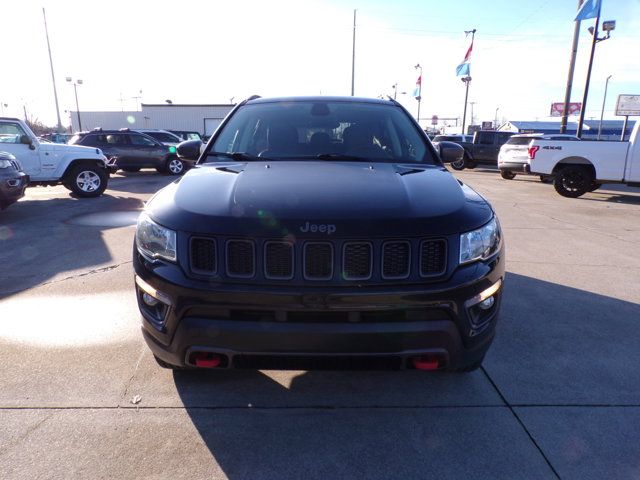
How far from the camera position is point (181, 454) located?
224cm

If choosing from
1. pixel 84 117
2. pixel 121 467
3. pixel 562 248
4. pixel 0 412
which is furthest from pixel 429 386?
A: pixel 84 117

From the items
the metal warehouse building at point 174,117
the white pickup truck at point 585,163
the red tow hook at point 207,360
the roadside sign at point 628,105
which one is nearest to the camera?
the red tow hook at point 207,360

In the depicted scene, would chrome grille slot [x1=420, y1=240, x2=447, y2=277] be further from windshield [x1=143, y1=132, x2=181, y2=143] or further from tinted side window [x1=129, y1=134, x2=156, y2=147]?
windshield [x1=143, y1=132, x2=181, y2=143]

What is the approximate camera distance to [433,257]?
2.16 metres

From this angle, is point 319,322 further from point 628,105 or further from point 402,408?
point 628,105

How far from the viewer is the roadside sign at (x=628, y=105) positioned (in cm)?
3222

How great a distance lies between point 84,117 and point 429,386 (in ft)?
204

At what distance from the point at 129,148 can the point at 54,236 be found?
1080cm

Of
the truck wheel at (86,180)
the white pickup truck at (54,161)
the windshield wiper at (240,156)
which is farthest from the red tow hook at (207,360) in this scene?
the truck wheel at (86,180)

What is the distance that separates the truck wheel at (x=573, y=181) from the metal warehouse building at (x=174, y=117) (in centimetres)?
3466

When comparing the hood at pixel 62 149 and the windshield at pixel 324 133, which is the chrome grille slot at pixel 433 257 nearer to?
the windshield at pixel 324 133

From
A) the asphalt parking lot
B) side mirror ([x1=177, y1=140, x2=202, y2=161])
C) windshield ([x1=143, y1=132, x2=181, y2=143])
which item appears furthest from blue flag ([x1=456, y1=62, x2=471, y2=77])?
side mirror ([x1=177, y1=140, x2=202, y2=161])

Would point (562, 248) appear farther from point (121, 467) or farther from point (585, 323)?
point (121, 467)

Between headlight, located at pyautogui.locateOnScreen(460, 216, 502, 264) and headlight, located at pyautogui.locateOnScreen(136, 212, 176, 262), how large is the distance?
4.67ft
